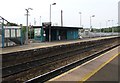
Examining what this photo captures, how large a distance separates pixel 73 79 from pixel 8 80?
291cm

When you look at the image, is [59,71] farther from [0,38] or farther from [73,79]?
[0,38]

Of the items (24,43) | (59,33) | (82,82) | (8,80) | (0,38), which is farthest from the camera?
(59,33)

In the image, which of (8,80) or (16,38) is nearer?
(8,80)

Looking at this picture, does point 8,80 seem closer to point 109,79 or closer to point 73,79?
point 73,79

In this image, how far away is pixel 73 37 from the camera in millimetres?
73688

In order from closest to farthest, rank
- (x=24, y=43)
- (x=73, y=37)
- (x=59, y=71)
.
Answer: (x=59, y=71)
(x=24, y=43)
(x=73, y=37)

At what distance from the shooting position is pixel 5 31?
37312 millimetres

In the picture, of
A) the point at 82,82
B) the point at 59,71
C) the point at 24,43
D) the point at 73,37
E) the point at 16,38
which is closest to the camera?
the point at 82,82

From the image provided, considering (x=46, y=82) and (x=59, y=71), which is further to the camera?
(x=59, y=71)

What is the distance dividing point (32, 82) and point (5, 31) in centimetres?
2746

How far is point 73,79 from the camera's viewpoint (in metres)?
11.2

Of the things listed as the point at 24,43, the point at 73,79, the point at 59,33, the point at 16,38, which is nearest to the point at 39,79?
the point at 73,79

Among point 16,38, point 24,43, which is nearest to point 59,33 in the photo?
point 24,43

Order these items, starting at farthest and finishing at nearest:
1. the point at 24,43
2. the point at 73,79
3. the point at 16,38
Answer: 1. the point at 24,43
2. the point at 16,38
3. the point at 73,79
